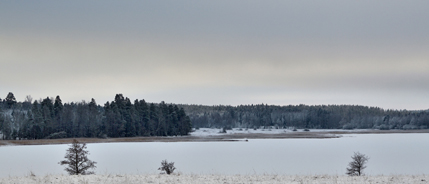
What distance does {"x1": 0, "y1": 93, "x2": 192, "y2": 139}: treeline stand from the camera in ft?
285

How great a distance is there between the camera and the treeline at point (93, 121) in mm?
86875

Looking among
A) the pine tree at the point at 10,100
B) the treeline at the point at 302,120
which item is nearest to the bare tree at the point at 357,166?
the pine tree at the point at 10,100

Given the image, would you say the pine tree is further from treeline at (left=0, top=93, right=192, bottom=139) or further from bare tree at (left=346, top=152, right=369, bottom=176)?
bare tree at (left=346, top=152, right=369, bottom=176)

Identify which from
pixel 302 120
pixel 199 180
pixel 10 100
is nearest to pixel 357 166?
pixel 199 180

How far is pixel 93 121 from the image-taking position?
311 feet

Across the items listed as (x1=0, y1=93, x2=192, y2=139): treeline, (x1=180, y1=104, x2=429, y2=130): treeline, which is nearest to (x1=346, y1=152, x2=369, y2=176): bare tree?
(x1=0, y1=93, x2=192, y2=139): treeline

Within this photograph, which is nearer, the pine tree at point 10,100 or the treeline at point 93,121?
the treeline at point 93,121

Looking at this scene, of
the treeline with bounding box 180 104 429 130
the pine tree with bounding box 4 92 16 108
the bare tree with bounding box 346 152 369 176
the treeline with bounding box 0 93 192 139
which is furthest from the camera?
the treeline with bounding box 180 104 429 130

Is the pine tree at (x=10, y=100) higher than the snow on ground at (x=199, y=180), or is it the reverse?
the pine tree at (x=10, y=100)

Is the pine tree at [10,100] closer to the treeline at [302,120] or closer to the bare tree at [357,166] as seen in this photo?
the treeline at [302,120]

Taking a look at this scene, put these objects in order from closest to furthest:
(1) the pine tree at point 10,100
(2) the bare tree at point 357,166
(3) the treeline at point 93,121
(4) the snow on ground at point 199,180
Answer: (4) the snow on ground at point 199,180 → (2) the bare tree at point 357,166 → (3) the treeline at point 93,121 → (1) the pine tree at point 10,100

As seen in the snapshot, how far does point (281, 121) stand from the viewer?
184875 mm

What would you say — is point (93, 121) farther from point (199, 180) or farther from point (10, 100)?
point (199, 180)

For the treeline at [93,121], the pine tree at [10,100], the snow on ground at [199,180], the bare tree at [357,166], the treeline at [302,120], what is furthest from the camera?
the treeline at [302,120]
